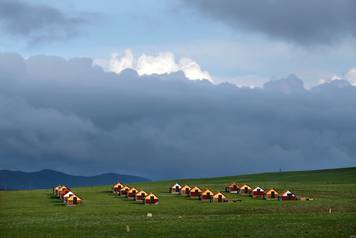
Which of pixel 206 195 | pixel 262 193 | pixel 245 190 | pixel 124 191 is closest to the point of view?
pixel 206 195

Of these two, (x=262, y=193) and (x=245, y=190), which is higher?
(x=245, y=190)

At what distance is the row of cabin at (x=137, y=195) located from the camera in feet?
355

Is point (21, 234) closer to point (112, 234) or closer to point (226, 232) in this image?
point (112, 234)

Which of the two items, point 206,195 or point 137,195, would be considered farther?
point 206,195

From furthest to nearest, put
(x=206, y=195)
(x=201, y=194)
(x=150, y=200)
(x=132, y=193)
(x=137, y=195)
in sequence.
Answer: (x=132, y=193) → (x=201, y=194) → (x=206, y=195) → (x=137, y=195) → (x=150, y=200)

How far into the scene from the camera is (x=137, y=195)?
117625mm

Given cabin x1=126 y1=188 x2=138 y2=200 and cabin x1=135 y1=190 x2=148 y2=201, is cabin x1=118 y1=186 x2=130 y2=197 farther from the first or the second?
cabin x1=135 y1=190 x2=148 y2=201

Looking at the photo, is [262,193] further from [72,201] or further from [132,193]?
[72,201]

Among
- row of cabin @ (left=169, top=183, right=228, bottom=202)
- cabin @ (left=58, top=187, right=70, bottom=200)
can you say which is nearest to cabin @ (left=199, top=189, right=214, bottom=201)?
row of cabin @ (left=169, top=183, right=228, bottom=202)

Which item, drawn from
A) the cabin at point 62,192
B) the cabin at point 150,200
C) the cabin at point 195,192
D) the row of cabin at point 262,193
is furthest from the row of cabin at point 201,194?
the cabin at point 62,192

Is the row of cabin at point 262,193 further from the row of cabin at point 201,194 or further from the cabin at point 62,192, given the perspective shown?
the cabin at point 62,192

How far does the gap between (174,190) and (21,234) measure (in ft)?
272

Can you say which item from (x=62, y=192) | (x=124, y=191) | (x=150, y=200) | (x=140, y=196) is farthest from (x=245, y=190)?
(x=62, y=192)

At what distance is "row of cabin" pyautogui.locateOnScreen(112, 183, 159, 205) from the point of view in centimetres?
10806
